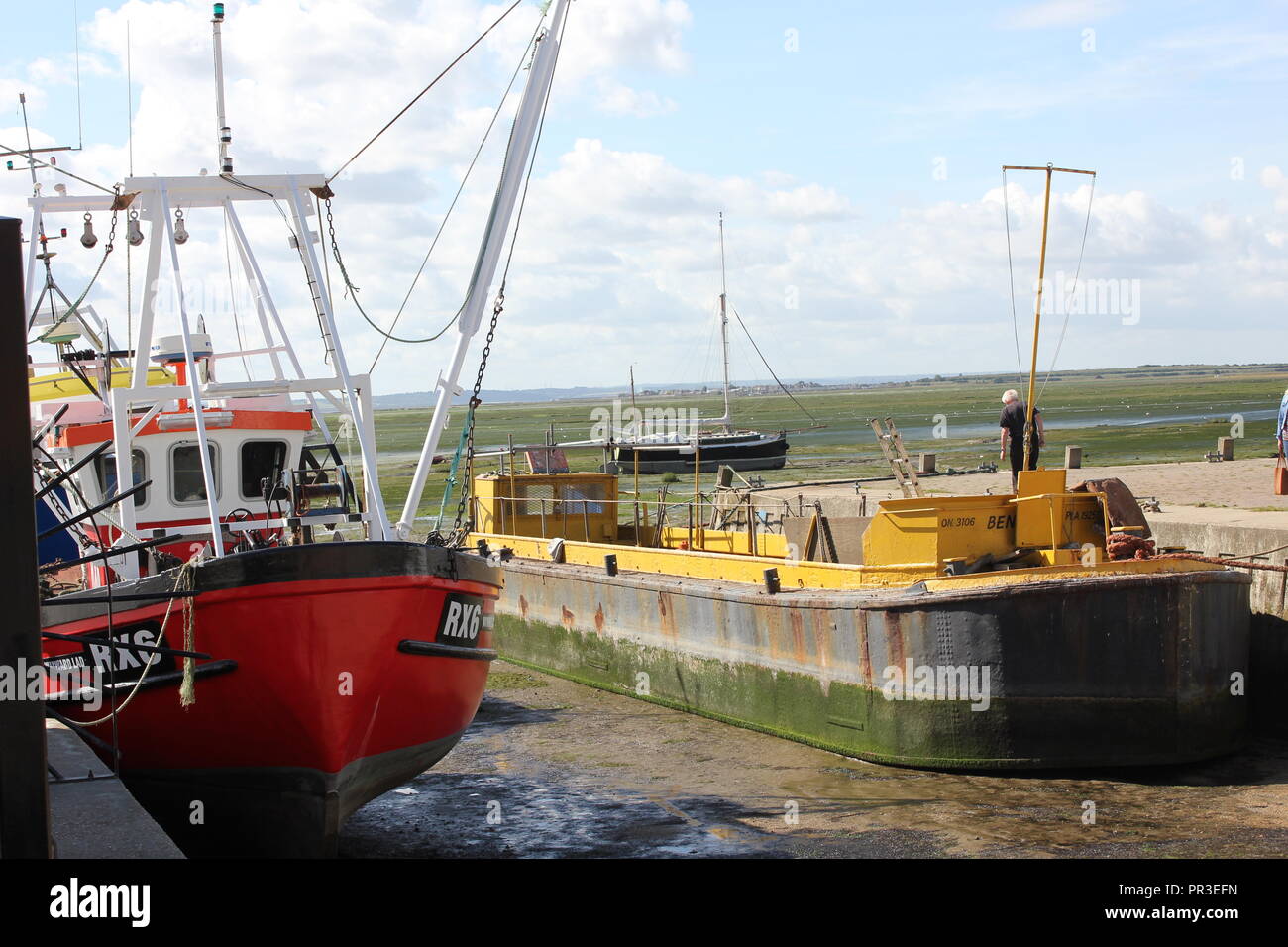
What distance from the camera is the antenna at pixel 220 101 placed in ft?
35.9

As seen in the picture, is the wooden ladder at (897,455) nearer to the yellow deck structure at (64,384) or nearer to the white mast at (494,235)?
the white mast at (494,235)

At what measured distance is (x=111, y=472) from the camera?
12000mm

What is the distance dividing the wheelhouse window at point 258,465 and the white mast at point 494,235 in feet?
4.87

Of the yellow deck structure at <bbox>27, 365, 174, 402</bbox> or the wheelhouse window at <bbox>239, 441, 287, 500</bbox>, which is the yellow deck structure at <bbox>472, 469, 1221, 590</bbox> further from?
the yellow deck structure at <bbox>27, 365, 174, 402</bbox>

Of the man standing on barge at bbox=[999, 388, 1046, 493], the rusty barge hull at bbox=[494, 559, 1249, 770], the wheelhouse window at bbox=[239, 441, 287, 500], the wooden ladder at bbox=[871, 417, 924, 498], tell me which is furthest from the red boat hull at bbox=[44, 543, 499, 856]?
the man standing on barge at bbox=[999, 388, 1046, 493]

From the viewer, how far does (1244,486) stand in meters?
23.5

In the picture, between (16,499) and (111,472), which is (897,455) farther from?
(16,499)

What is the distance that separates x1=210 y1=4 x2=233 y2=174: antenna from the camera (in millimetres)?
10953

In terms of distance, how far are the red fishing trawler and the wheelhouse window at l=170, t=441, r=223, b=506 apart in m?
0.02

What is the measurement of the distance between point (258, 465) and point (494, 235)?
3.27 m

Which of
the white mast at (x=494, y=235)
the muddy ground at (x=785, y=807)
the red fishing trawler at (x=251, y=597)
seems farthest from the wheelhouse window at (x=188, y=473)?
A: the muddy ground at (x=785, y=807)

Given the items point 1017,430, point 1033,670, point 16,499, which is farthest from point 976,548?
point 16,499

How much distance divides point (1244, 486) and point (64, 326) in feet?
66.5
